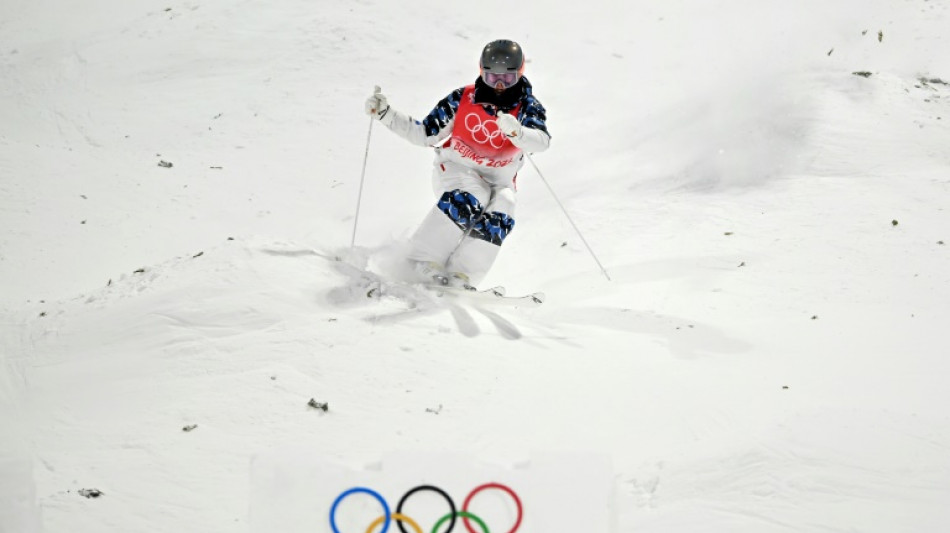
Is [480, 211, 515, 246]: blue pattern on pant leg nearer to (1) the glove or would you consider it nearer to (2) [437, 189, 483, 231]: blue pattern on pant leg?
(2) [437, 189, 483, 231]: blue pattern on pant leg

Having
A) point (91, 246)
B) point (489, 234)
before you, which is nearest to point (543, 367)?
point (489, 234)

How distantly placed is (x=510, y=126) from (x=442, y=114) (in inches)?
20.8

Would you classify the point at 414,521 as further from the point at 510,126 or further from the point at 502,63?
the point at 502,63

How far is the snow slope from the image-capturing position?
8.14 ft

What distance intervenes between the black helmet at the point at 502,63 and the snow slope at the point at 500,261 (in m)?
1.04

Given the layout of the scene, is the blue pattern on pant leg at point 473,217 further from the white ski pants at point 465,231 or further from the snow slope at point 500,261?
the snow slope at point 500,261

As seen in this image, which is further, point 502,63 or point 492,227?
point 492,227

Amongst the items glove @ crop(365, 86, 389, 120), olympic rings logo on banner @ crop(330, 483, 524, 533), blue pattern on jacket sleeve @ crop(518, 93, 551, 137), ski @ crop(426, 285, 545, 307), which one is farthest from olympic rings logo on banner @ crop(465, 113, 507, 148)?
olympic rings logo on banner @ crop(330, 483, 524, 533)

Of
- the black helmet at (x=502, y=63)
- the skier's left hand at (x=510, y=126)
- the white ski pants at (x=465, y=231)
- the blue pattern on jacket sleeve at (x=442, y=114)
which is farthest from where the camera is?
the blue pattern on jacket sleeve at (x=442, y=114)

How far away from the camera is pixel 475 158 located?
458 centimetres

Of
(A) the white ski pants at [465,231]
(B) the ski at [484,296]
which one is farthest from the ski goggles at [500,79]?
(B) the ski at [484,296]

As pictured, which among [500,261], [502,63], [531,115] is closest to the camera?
[502,63]

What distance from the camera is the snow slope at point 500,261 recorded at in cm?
248

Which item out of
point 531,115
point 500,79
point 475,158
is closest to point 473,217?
point 475,158
